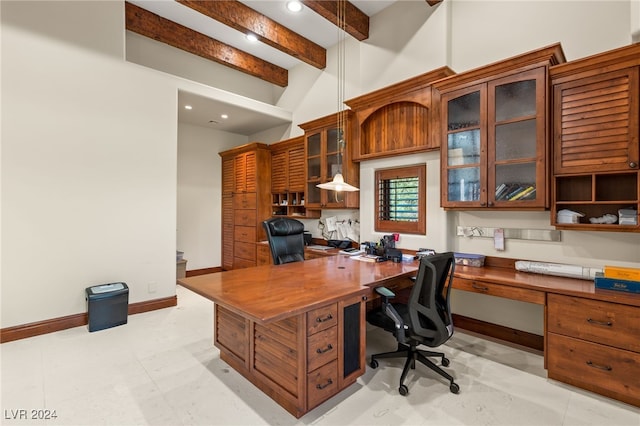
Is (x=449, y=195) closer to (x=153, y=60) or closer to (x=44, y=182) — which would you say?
(x=44, y=182)

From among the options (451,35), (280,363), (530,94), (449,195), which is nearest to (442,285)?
(449,195)

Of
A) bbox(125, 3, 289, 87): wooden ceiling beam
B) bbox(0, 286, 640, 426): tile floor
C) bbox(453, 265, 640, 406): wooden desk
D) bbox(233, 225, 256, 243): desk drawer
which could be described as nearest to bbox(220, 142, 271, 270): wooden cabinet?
bbox(233, 225, 256, 243): desk drawer

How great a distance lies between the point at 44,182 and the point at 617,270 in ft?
17.7

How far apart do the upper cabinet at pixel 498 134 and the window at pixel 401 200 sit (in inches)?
15.9

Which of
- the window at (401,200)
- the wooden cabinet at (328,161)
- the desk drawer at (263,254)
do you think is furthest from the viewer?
the desk drawer at (263,254)

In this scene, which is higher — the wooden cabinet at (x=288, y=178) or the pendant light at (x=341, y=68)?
the pendant light at (x=341, y=68)

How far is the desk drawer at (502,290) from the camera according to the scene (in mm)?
2354

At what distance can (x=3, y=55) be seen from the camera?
3.00 metres

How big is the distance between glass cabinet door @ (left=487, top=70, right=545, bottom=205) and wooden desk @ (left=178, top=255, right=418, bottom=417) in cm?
135

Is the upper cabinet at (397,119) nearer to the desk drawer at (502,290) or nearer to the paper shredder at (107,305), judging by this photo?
the desk drawer at (502,290)

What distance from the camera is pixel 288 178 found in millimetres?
5434

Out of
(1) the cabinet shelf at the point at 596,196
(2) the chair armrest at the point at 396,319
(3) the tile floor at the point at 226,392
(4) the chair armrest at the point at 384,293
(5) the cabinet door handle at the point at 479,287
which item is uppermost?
(1) the cabinet shelf at the point at 596,196

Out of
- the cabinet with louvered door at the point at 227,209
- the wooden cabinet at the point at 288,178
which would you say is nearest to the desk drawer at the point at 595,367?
the wooden cabinet at the point at 288,178

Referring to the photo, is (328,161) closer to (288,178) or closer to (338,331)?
(288,178)
